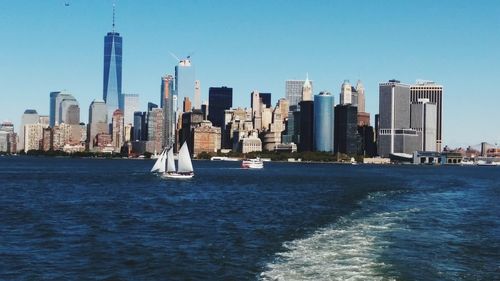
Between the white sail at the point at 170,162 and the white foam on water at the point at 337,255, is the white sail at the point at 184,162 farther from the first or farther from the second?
the white foam on water at the point at 337,255

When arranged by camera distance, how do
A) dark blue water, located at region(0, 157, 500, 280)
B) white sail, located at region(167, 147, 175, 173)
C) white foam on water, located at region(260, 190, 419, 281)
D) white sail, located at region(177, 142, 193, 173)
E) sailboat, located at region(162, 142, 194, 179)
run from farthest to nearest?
white sail, located at region(167, 147, 175, 173) < white sail, located at region(177, 142, 193, 173) < sailboat, located at region(162, 142, 194, 179) < dark blue water, located at region(0, 157, 500, 280) < white foam on water, located at region(260, 190, 419, 281)

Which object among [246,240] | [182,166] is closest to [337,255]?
[246,240]

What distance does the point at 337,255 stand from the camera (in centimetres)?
3800

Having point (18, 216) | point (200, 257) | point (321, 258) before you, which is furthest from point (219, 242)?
point (18, 216)

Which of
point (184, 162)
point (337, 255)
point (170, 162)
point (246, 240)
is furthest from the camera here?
point (170, 162)

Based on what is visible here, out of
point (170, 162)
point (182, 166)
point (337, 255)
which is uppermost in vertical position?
point (170, 162)

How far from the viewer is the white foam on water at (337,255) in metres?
32.8

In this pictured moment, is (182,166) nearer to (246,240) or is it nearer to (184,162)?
(184,162)

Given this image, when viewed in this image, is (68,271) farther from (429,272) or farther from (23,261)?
(429,272)

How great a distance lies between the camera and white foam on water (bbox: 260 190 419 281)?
108 feet

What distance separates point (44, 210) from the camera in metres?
63.4

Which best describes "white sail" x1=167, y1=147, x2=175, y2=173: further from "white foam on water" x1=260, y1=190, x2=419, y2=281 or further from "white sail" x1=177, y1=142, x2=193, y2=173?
"white foam on water" x1=260, y1=190, x2=419, y2=281

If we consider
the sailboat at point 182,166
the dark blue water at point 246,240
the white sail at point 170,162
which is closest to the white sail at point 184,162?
the sailboat at point 182,166

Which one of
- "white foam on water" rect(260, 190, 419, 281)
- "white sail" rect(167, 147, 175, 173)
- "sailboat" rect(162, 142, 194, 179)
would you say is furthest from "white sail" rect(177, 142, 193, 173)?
"white foam on water" rect(260, 190, 419, 281)
